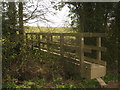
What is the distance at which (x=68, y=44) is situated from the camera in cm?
442

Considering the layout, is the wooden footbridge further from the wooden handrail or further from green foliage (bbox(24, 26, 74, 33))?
green foliage (bbox(24, 26, 74, 33))

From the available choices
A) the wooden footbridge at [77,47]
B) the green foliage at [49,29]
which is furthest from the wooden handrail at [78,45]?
the green foliage at [49,29]

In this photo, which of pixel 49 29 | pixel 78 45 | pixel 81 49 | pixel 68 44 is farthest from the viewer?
pixel 49 29

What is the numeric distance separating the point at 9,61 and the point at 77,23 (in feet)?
7.48

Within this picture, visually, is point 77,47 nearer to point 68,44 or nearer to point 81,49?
point 81,49

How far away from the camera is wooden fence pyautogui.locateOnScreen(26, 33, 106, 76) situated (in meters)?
3.86

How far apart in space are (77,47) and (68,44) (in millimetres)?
528

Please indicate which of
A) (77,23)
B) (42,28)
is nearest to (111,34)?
(77,23)

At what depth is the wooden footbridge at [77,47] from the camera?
12.5ft

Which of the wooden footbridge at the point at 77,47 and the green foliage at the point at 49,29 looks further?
the green foliage at the point at 49,29

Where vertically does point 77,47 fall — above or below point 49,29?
below

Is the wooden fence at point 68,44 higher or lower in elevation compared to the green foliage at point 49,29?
lower

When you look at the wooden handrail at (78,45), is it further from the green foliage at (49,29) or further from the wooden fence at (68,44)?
the green foliage at (49,29)

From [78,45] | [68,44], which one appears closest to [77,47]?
[78,45]
